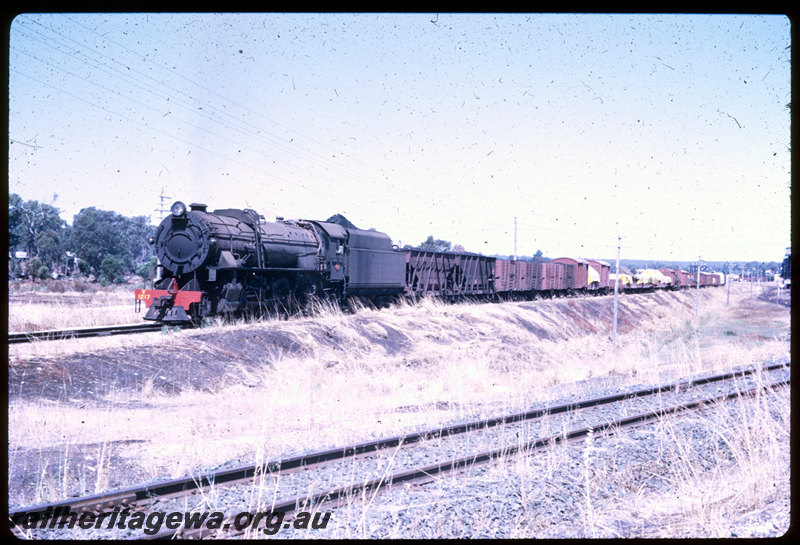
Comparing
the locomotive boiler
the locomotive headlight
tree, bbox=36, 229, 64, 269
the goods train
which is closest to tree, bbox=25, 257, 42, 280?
tree, bbox=36, 229, 64, 269

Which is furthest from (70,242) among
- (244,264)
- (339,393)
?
(339,393)

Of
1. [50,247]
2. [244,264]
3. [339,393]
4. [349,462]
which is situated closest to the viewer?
[349,462]

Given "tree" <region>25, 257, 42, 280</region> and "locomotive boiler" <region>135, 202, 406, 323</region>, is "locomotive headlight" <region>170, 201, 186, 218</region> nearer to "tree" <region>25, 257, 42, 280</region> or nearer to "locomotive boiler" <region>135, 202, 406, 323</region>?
"locomotive boiler" <region>135, 202, 406, 323</region>

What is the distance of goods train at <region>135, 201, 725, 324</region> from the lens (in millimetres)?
16750

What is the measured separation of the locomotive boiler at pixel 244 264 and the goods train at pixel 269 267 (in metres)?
0.03

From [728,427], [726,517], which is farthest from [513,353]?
[726,517]

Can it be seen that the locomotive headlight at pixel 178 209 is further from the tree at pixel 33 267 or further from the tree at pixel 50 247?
the tree at pixel 50 247

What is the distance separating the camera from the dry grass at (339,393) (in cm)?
738

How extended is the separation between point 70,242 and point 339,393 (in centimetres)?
3756

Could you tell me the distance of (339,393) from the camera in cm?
1212

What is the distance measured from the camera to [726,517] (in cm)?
558

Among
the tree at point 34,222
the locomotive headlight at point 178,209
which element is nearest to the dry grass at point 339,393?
the locomotive headlight at point 178,209

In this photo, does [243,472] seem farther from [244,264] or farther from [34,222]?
[34,222]
